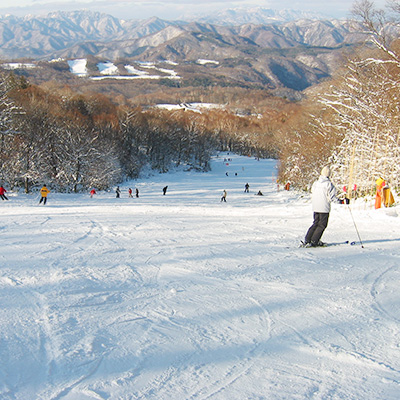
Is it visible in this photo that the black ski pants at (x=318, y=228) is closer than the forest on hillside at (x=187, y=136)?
Yes

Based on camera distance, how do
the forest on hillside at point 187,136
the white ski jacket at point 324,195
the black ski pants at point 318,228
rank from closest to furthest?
the white ski jacket at point 324,195 < the black ski pants at point 318,228 < the forest on hillside at point 187,136

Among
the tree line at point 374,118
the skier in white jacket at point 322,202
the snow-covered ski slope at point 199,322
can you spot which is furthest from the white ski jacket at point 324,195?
the tree line at point 374,118

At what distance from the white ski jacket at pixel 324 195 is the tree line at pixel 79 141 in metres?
25.9

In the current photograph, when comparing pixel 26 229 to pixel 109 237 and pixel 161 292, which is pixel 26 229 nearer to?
pixel 109 237

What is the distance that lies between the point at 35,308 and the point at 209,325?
7.02 ft

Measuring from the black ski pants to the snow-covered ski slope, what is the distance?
26 centimetres

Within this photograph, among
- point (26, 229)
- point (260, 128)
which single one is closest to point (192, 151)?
point (260, 128)

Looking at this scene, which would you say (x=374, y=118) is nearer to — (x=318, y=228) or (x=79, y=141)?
(x=318, y=228)

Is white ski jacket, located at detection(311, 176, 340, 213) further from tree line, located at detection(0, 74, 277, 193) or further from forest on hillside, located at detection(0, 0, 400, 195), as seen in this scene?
tree line, located at detection(0, 74, 277, 193)

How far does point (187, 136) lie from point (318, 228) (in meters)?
75.8

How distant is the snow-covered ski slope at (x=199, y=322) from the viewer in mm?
3053

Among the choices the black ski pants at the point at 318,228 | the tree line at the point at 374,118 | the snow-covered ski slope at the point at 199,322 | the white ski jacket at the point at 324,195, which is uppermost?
the tree line at the point at 374,118

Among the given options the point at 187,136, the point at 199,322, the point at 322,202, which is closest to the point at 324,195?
the point at 322,202

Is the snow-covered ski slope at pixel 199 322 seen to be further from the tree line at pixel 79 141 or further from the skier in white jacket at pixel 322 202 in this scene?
the tree line at pixel 79 141
